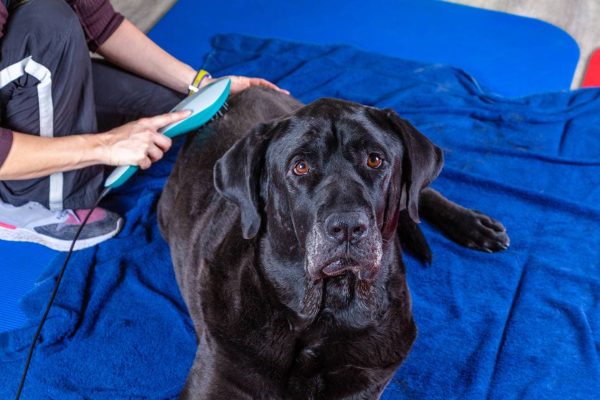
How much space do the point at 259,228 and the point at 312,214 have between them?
234 mm

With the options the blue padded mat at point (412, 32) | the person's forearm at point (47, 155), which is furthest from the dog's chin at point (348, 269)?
the blue padded mat at point (412, 32)

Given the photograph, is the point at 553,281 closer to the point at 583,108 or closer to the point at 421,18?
the point at 583,108

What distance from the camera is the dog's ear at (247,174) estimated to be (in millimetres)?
1770

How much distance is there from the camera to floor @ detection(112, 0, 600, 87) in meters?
4.50

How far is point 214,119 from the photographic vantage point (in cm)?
258

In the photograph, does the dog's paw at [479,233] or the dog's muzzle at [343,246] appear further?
the dog's paw at [479,233]

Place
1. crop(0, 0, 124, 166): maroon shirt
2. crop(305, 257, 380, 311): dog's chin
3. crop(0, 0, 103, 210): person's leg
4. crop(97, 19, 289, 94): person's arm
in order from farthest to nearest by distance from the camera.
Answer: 1. crop(97, 19, 289, 94): person's arm
2. crop(0, 0, 124, 166): maroon shirt
3. crop(0, 0, 103, 210): person's leg
4. crop(305, 257, 380, 311): dog's chin

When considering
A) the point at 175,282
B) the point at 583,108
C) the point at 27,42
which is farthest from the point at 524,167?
the point at 27,42

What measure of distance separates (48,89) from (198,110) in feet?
2.19

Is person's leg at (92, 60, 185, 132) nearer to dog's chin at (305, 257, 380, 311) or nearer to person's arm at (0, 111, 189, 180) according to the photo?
person's arm at (0, 111, 189, 180)

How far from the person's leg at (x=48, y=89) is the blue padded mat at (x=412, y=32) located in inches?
55.4

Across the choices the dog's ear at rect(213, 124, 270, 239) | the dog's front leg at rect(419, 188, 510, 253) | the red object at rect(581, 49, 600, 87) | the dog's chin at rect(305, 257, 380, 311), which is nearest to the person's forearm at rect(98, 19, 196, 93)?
the dog's front leg at rect(419, 188, 510, 253)

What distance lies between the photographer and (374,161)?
172 centimetres

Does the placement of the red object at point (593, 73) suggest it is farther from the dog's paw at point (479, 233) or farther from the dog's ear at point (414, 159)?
the dog's ear at point (414, 159)
